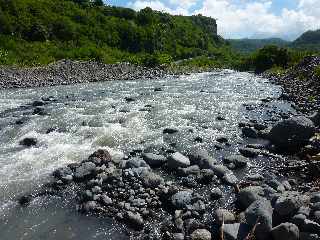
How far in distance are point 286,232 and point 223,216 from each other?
1.95 metres

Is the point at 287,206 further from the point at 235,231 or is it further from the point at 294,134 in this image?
the point at 294,134

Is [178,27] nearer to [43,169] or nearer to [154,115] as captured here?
[154,115]

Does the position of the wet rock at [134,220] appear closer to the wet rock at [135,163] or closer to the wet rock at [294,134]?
the wet rock at [135,163]

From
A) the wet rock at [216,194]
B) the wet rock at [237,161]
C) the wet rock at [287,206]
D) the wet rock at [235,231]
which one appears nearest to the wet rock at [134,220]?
the wet rock at [235,231]

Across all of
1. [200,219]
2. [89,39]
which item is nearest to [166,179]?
[200,219]

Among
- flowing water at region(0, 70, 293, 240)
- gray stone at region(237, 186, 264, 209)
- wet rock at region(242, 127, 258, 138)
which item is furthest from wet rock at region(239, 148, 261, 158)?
gray stone at region(237, 186, 264, 209)

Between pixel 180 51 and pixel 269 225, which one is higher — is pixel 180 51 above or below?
below

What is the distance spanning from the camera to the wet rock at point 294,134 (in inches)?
702

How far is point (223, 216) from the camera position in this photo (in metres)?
11.2

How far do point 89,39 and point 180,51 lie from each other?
37.9m

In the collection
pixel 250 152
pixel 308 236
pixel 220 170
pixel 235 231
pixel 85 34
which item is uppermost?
pixel 308 236

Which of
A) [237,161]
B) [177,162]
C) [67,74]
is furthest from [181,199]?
[67,74]

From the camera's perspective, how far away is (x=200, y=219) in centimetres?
1167

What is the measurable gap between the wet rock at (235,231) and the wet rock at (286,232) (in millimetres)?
713
